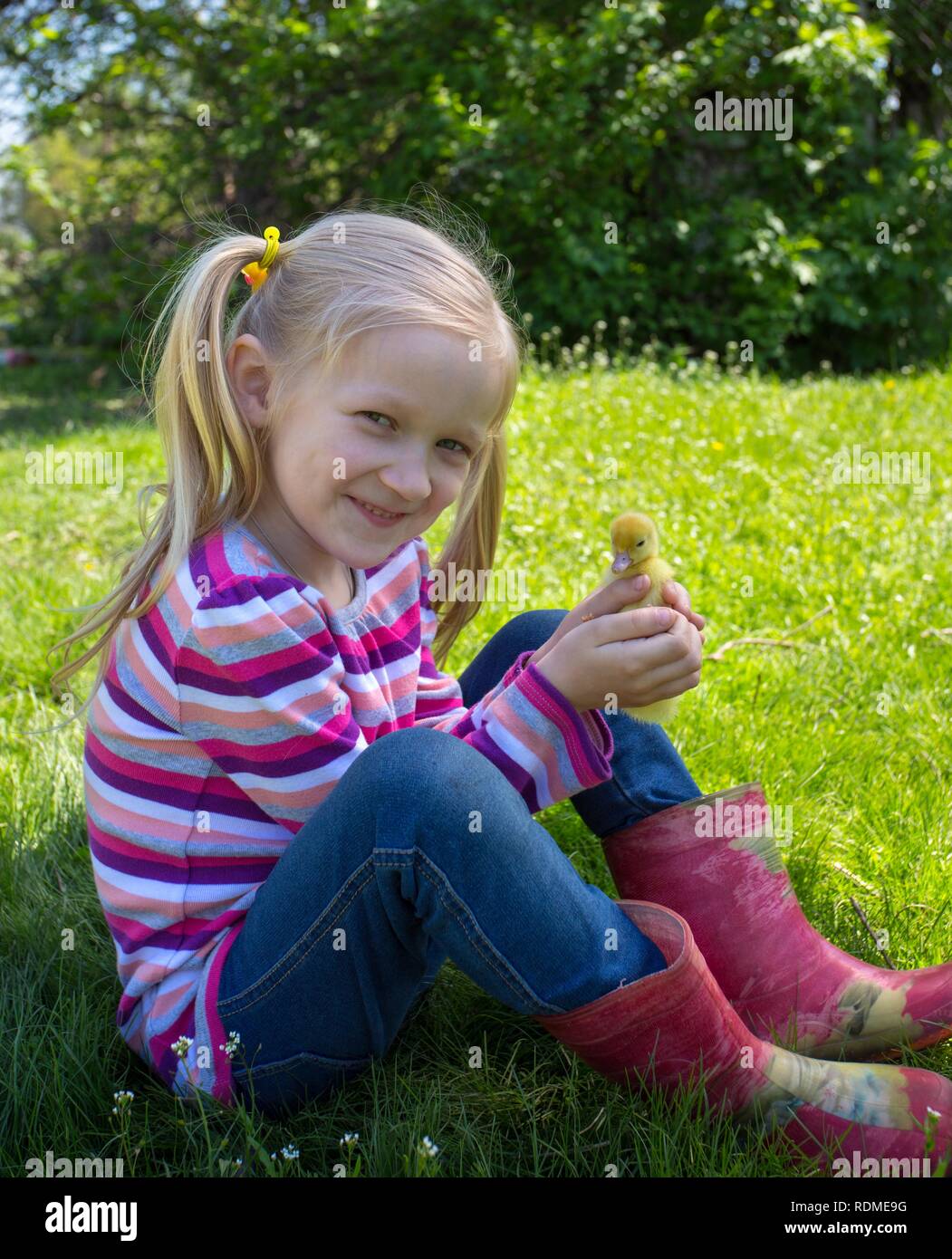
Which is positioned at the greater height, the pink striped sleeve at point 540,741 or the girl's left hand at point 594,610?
the girl's left hand at point 594,610

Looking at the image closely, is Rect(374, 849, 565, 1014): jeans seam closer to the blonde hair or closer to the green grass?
the green grass

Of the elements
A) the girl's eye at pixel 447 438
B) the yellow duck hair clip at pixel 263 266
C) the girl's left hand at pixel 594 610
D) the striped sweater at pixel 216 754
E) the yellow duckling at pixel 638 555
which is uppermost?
the yellow duck hair clip at pixel 263 266

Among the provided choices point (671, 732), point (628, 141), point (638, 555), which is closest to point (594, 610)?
point (638, 555)

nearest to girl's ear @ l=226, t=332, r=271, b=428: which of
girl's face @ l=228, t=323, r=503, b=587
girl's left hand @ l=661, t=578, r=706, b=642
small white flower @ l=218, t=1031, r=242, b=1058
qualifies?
girl's face @ l=228, t=323, r=503, b=587

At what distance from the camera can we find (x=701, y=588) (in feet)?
10.9

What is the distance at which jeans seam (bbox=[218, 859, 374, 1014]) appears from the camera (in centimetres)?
144

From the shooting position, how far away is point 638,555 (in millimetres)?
1610

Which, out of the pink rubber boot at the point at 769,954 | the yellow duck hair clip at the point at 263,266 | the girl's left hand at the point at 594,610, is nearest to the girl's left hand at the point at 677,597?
the girl's left hand at the point at 594,610

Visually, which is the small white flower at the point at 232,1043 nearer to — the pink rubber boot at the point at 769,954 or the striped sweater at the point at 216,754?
the striped sweater at the point at 216,754

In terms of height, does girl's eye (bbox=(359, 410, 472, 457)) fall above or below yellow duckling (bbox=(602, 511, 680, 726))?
above

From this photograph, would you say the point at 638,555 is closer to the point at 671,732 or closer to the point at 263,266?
the point at 263,266

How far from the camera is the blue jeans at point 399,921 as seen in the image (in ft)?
4.65
